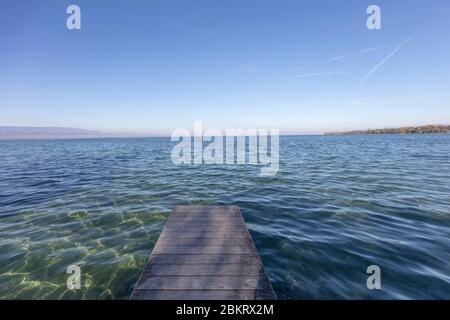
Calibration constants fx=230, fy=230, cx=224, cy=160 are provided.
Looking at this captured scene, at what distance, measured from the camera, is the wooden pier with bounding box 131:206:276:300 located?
4691 mm

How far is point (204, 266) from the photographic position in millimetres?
5684

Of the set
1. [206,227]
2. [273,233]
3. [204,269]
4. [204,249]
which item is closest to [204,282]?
[204,269]

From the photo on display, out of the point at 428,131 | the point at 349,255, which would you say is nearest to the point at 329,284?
the point at 349,255

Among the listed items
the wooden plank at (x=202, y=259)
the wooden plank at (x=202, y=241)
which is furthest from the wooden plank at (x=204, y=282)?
the wooden plank at (x=202, y=241)

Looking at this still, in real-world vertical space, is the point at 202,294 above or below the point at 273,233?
above

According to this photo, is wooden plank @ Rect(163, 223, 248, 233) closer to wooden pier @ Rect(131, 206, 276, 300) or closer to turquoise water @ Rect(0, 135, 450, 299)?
wooden pier @ Rect(131, 206, 276, 300)

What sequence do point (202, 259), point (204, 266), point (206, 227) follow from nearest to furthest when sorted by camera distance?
point (204, 266)
point (202, 259)
point (206, 227)

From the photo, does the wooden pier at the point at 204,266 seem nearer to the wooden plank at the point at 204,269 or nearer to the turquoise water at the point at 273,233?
the wooden plank at the point at 204,269

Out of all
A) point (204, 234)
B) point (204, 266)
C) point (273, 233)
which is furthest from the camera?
point (273, 233)

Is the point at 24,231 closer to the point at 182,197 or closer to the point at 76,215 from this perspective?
the point at 76,215

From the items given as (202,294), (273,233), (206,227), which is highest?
(206,227)

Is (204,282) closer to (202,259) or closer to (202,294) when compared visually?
(202,294)

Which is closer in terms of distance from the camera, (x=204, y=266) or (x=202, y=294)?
(x=202, y=294)
